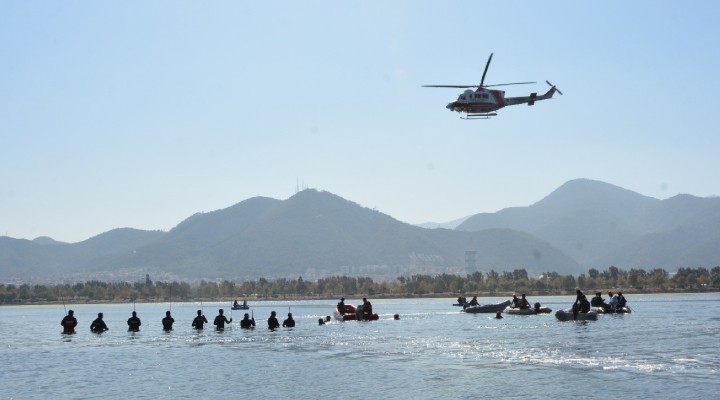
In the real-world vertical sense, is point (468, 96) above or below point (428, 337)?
above

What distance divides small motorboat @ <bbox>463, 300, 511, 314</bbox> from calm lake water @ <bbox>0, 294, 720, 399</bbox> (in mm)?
31501

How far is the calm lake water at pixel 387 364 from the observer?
120ft

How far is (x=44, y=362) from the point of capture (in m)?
52.5

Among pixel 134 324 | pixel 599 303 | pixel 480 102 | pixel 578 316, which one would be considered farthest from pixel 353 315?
pixel 480 102

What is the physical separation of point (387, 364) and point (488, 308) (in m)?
62.8

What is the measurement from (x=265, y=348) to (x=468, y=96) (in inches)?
1241

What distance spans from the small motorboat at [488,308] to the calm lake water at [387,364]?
31501 mm

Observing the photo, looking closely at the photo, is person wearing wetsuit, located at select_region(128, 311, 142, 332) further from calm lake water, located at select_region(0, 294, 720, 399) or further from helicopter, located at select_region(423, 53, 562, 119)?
helicopter, located at select_region(423, 53, 562, 119)

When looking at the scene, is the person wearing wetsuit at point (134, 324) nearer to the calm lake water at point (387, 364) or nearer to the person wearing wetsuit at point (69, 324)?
the person wearing wetsuit at point (69, 324)

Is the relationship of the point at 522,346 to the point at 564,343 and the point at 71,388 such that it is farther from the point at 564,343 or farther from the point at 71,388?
the point at 71,388

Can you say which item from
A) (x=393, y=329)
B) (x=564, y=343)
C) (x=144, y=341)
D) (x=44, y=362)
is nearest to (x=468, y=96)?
(x=393, y=329)

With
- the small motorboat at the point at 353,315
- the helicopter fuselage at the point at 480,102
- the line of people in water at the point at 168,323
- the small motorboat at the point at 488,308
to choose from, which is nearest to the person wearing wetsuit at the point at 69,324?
the line of people in water at the point at 168,323

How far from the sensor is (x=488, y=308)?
107062 mm

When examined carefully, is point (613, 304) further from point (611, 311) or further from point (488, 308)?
point (488, 308)
